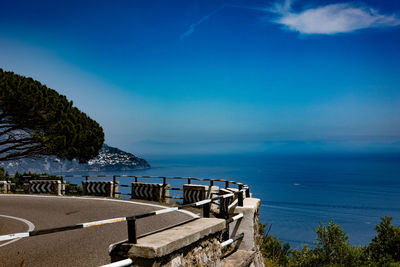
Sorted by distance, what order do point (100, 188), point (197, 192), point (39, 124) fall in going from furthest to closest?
point (39, 124) → point (100, 188) → point (197, 192)

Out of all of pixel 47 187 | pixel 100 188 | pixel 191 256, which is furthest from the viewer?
pixel 47 187

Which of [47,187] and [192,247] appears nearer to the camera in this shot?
[192,247]

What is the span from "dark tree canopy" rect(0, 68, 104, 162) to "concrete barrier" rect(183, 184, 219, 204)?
18.8 m

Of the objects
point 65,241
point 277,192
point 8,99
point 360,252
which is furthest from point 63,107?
point 277,192

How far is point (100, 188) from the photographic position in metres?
20.9

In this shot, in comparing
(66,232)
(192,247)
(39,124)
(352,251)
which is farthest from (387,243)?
(39,124)

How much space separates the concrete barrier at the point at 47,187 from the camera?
75.5 ft

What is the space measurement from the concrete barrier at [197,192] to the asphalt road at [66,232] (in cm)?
173

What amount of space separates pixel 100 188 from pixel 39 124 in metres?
13.6

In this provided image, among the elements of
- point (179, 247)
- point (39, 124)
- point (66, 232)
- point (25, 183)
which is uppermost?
point (39, 124)

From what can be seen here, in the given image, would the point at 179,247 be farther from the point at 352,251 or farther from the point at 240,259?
the point at 352,251

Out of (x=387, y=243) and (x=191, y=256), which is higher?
(x=191, y=256)

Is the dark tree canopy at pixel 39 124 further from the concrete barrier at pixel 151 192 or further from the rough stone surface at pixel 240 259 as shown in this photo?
the rough stone surface at pixel 240 259

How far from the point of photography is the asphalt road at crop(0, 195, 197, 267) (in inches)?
283
